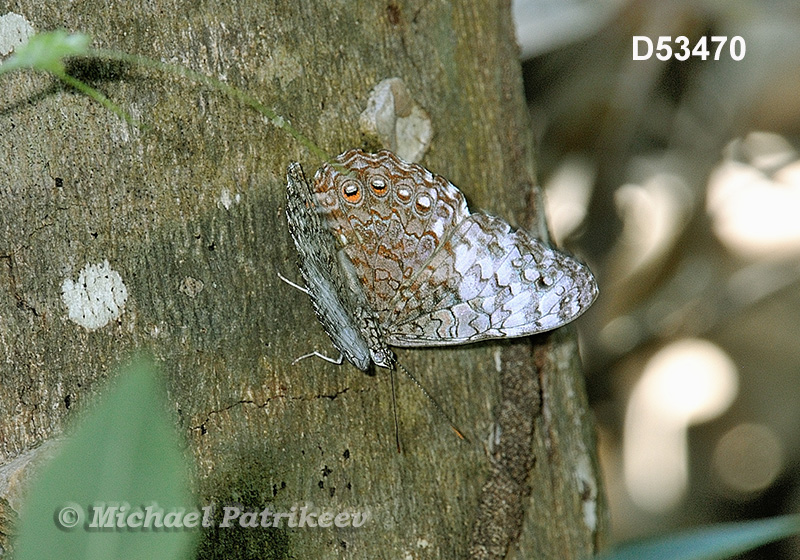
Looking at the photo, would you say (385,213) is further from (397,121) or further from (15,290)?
(15,290)

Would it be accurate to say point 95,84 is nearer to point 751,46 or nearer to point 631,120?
point 631,120

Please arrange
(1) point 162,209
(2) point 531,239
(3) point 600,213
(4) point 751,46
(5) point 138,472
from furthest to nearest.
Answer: (3) point 600,213 < (4) point 751,46 < (2) point 531,239 < (1) point 162,209 < (5) point 138,472

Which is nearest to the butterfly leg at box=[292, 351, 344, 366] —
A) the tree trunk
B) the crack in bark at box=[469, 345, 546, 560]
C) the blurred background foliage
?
the tree trunk

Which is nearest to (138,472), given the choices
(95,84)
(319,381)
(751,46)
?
(319,381)

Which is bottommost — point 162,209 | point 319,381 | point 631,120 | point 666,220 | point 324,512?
point 324,512

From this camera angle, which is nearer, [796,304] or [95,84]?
[95,84]

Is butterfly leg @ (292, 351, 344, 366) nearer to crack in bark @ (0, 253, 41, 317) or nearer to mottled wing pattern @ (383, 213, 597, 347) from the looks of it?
mottled wing pattern @ (383, 213, 597, 347)

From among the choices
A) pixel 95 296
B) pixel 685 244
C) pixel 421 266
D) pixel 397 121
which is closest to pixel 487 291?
pixel 421 266
